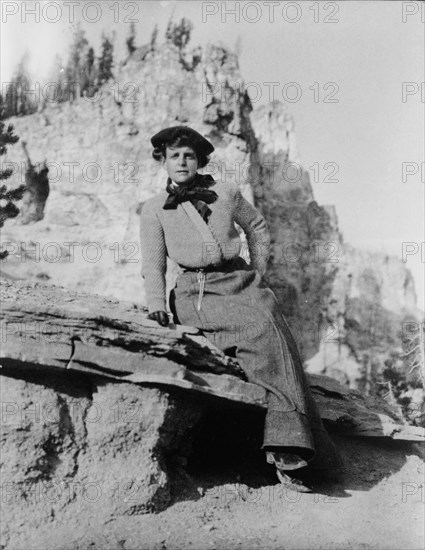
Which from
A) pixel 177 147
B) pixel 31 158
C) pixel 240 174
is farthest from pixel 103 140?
pixel 177 147

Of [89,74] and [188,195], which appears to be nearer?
[188,195]

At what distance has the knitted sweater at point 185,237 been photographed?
4055 mm

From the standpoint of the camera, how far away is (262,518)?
11.7ft

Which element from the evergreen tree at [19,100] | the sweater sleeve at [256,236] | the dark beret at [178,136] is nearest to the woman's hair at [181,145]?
the dark beret at [178,136]

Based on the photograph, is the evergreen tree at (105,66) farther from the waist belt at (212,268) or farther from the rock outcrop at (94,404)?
the rock outcrop at (94,404)

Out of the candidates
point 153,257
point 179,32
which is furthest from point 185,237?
point 179,32

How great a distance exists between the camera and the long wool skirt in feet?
11.7

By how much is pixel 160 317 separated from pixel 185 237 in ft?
2.31

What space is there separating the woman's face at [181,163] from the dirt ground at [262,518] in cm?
215

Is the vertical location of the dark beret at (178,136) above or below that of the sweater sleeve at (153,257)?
above

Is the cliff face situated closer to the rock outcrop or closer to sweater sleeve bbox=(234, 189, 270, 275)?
sweater sleeve bbox=(234, 189, 270, 275)

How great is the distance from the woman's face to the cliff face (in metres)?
15.8

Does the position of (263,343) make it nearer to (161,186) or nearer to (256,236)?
(256,236)

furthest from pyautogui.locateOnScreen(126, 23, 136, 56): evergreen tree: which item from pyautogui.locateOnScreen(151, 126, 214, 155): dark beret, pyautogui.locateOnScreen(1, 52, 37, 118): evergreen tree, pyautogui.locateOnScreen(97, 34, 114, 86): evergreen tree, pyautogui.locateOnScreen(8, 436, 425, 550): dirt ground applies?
pyautogui.locateOnScreen(8, 436, 425, 550): dirt ground
